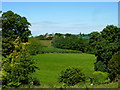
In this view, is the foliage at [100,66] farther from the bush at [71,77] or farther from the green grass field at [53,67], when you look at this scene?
the bush at [71,77]

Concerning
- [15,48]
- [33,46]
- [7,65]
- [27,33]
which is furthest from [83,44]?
[7,65]

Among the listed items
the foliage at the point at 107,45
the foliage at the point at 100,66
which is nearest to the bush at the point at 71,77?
the foliage at the point at 107,45

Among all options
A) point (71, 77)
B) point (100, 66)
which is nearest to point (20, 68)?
point (71, 77)

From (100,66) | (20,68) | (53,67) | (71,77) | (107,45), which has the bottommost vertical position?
(53,67)

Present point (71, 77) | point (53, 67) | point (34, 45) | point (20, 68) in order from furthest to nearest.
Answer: point (34, 45), point (53, 67), point (71, 77), point (20, 68)

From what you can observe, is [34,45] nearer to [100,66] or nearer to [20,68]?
[100,66]

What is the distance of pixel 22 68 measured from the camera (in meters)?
9.62

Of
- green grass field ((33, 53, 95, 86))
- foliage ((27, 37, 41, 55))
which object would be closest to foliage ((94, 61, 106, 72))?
green grass field ((33, 53, 95, 86))

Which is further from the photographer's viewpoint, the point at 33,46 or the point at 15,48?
the point at 33,46

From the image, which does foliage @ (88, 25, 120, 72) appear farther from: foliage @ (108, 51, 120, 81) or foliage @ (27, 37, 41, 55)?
foliage @ (27, 37, 41, 55)

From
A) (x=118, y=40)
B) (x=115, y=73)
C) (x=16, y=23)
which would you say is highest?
(x=16, y=23)

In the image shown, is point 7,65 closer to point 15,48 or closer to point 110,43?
point 15,48

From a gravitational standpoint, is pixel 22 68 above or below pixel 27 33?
below

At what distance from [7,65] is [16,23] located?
1928 centimetres
